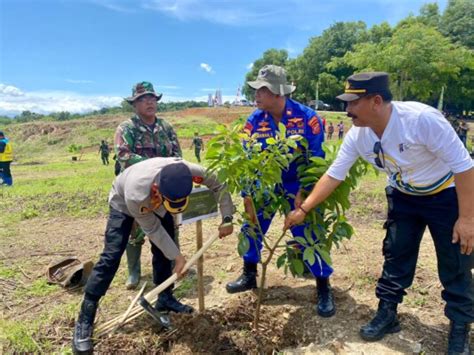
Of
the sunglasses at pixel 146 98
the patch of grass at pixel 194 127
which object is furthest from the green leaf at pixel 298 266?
the patch of grass at pixel 194 127

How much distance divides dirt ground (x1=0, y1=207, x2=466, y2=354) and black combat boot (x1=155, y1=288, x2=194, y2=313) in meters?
0.16

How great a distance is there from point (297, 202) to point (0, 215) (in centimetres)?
627

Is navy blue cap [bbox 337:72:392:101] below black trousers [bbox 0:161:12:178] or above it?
above

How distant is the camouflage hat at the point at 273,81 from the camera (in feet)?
9.23

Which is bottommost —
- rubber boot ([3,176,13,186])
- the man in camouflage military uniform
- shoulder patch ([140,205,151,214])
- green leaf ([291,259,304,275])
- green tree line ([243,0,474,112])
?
rubber boot ([3,176,13,186])

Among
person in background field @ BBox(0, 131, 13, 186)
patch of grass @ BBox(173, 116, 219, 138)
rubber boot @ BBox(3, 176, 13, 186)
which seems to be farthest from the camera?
patch of grass @ BBox(173, 116, 219, 138)

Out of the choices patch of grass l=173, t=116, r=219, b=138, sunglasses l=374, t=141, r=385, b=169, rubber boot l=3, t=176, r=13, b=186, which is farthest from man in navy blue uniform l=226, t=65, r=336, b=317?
patch of grass l=173, t=116, r=219, b=138

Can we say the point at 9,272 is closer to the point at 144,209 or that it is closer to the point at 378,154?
the point at 144,209

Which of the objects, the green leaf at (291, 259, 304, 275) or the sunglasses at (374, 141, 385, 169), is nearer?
the sunglasses at (374, 141, 385, 169)

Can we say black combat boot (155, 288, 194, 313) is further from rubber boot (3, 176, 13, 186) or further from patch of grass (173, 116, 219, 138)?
patch of grass (173, 116, 219, 138)

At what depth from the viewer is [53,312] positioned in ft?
10.6

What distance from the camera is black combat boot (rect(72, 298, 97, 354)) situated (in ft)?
8.64

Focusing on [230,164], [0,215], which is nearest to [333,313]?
[230,164]

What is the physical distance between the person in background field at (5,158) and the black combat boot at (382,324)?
11.1m
